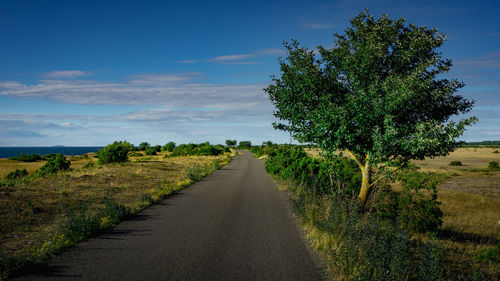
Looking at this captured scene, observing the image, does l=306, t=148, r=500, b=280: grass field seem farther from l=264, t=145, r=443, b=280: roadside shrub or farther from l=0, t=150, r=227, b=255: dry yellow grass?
l=0, t=150, r=227, b=255: dry yellow grass

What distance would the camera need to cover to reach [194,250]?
6.58 meters

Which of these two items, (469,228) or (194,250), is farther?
(469,228)

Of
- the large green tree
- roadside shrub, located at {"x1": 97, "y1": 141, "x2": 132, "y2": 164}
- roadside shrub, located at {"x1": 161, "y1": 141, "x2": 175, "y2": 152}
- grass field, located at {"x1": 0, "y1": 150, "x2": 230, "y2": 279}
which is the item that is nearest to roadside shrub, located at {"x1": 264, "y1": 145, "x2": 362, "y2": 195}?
the large green tree

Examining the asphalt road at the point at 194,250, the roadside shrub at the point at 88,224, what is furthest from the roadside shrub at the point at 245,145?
the roadside shrub at the point at 88,224

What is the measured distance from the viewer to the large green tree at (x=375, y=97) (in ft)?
28.4

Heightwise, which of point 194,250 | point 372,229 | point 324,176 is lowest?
point 194,250

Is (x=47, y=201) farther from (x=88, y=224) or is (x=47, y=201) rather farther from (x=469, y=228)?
(x=469, y=228)

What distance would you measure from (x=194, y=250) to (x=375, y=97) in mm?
7348

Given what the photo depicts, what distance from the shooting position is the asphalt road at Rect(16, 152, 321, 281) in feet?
17.5

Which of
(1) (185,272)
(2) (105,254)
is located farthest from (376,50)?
(2) (105,254)

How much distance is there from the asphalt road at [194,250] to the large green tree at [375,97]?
3.67 meters

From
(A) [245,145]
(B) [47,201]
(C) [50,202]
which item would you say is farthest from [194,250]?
(A) [245,145]

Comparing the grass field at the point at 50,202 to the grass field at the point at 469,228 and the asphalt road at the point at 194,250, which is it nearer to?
the asphalt road at the point at 194,250

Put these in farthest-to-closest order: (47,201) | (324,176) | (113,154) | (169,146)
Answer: (169,146), (113,154), (324,176), (47,201)
